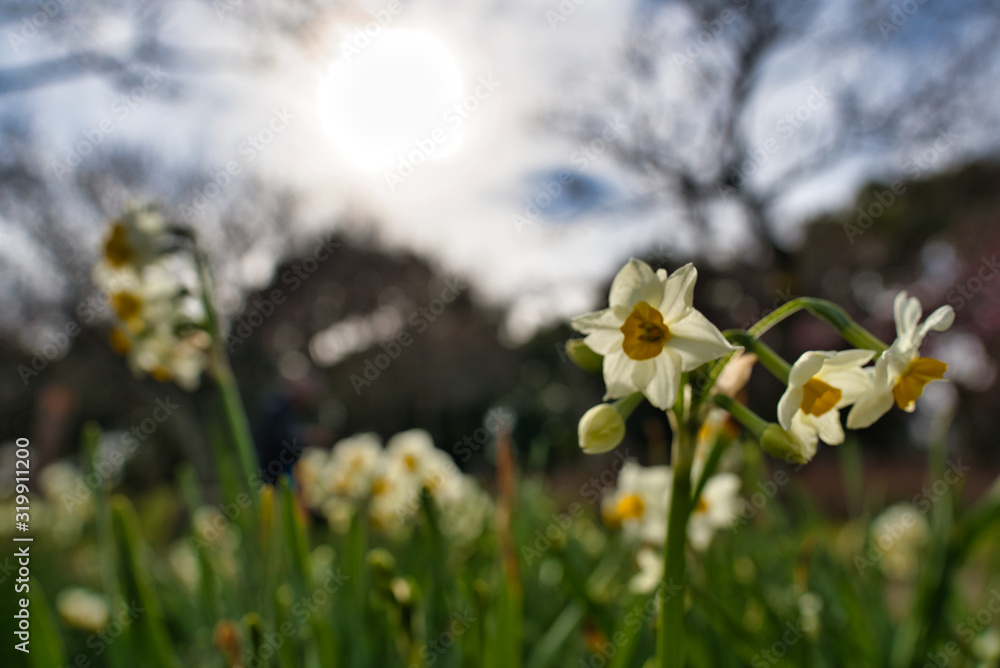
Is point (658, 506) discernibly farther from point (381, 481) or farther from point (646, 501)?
point (381, 481)

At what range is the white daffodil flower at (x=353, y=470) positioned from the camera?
2.40m

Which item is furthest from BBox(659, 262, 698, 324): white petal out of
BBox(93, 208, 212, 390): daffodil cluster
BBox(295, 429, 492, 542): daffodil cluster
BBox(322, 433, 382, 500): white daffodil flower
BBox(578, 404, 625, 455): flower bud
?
BBox(322, 433, 382, 500): white daffodil flower

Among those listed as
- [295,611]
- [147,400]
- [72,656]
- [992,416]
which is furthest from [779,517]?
[147,400]

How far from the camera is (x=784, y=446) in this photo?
623 mm

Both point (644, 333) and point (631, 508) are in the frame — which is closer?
point (644, 333)

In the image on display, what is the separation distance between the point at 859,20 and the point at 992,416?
248 inches

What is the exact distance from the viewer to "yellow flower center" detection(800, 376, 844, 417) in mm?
647

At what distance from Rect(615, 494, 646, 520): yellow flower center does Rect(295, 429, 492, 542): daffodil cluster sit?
0.94 m

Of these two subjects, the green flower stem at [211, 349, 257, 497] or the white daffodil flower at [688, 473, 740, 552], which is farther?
the white daffodil flower at [688, 473, 740, 552]

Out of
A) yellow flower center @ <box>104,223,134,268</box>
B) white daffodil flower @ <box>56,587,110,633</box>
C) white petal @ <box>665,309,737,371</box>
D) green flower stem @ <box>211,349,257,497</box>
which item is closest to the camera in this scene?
white petal @ <box>665,309,737,371</box>

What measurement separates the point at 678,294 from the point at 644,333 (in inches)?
2.1

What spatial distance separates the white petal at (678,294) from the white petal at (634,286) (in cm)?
1

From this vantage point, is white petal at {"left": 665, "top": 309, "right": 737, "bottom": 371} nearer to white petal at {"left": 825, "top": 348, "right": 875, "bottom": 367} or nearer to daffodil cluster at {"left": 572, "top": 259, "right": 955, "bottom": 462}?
daffodil cluster at {"left": 572, "top": 259, "right": 955, "bottom": 462}

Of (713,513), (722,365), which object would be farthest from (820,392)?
(713,513)
